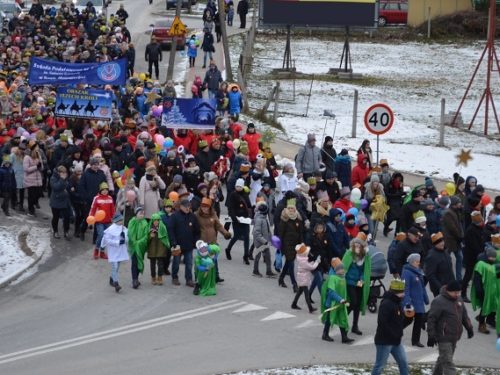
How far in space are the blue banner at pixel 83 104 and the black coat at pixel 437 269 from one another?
1052 centimetres

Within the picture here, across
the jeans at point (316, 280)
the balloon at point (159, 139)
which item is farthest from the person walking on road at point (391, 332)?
the balloon at point (159, 139)

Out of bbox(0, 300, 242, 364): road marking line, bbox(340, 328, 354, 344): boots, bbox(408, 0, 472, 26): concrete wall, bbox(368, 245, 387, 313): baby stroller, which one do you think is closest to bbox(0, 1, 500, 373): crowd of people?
bbox(340, 328, 354, 344): boots

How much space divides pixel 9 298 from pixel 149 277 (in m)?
2.23

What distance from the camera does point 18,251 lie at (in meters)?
23.0

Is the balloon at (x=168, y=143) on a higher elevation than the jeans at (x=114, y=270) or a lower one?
higher

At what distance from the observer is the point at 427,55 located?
54.8 metres

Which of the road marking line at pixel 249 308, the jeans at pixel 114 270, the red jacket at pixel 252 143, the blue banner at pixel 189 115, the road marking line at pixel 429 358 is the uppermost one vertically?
the blue banner at pixel 189 115

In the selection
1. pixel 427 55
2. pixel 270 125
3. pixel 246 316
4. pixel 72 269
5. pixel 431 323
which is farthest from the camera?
pixel 427 55

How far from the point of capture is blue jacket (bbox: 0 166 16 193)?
999 inches

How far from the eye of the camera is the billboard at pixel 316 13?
47031 millimetres

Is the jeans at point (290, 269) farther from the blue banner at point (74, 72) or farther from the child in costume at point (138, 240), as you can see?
the blue banner at point (74, 72)

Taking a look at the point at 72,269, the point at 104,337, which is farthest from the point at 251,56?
the point at 104,337

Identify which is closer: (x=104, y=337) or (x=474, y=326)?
(x=104, y=337)

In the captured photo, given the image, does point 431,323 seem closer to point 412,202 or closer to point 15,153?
point 412,202
